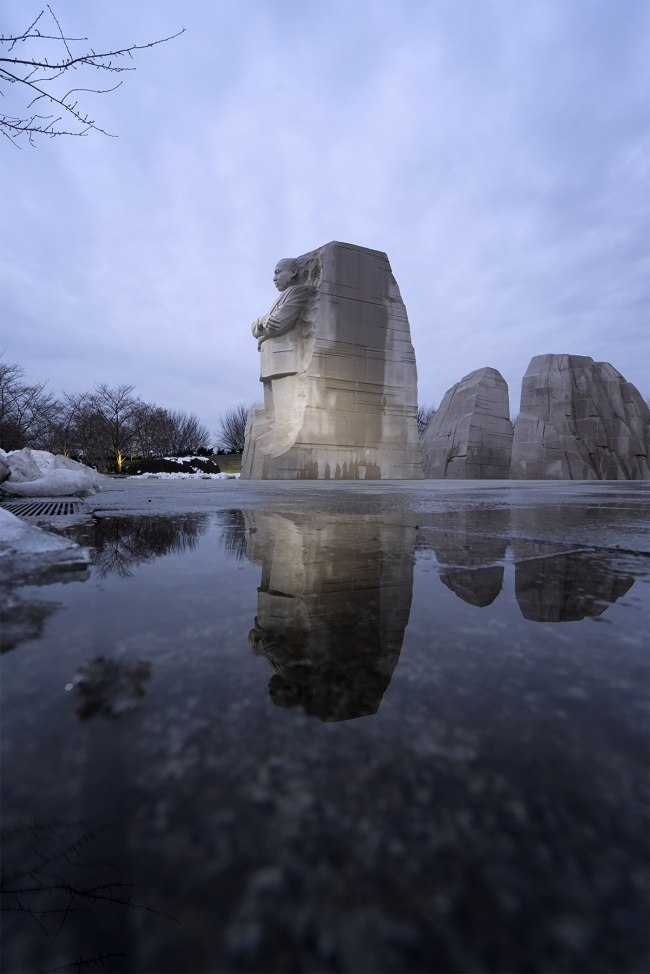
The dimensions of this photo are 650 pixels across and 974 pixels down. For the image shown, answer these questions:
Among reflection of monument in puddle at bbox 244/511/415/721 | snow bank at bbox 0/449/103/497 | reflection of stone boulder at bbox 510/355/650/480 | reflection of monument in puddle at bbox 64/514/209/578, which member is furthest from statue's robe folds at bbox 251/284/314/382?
reflection of stone boulder at bbox 510/355/650/480

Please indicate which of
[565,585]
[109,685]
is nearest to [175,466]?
[565,585]

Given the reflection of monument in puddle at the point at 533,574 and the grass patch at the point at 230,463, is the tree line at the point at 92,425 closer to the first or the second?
the grass patch at the point at 230,463

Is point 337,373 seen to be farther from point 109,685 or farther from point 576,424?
point 576,424

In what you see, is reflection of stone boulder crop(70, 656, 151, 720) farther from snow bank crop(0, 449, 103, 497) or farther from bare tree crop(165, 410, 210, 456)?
bare tree crop(165, 410, 210, 456)

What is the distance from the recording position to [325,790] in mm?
484

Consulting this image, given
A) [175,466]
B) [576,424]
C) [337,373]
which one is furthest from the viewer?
[175,466]

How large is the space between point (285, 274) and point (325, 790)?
12271mm

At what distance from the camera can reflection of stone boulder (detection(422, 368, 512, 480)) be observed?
18641mm

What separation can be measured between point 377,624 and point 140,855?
616 millimetres

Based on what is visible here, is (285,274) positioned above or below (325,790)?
above

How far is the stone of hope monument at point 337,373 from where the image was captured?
35.7ft

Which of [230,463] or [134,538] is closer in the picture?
[134,538]

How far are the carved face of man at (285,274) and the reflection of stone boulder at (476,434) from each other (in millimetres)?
9991

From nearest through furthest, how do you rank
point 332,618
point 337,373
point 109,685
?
1. point 109,685
2. point 332,618
3. point 337,373
